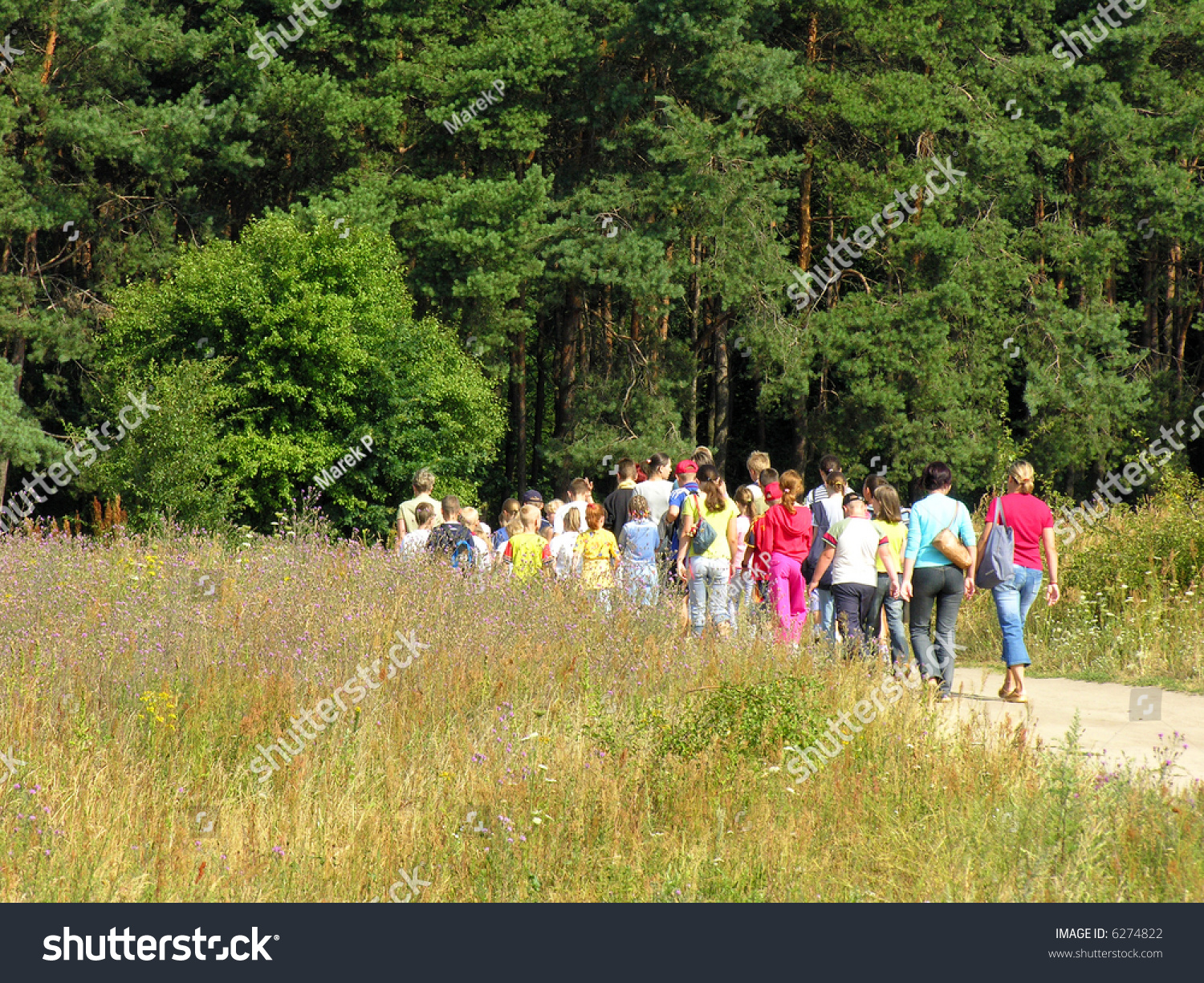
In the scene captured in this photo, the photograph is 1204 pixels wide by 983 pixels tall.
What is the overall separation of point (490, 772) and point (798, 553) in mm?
4693

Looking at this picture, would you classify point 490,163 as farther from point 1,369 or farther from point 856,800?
point 856,800

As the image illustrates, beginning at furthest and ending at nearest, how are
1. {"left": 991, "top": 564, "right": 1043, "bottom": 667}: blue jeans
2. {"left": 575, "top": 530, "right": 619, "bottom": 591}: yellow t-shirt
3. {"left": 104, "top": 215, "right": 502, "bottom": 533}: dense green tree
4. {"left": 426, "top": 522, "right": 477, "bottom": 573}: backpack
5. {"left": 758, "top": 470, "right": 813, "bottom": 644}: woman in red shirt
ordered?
{"left": 104, "top": 215, "right": 502, "bottom": 533}: dense green tree
{"left": 758, "top": 470, "right": 813, "bottom": 644}: woman in red shirt
{"left": 575, "top": 530, "right": 619, "bottom": 591}: yellow t-shirt
{"left": 426, "top": 522, "right": 477, "bottom": 573}: backpack
{"left": 991, "top": 564, "right": 1043, "bottom": 667}: blue jeans

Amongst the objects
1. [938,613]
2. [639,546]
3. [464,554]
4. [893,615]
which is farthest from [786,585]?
[464,554]

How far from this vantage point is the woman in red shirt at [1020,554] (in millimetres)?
8977

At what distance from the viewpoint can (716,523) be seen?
1020 cm

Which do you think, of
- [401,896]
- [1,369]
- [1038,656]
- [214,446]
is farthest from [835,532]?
[1,369]

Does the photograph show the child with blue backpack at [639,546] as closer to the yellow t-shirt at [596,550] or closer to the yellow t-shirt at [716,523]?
the yellow t-shirt at [596,550]

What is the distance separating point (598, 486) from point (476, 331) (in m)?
4.64

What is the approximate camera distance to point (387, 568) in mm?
9086

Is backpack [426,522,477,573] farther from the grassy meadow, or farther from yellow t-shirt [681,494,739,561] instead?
yellow t-shirt [681,494,739,561]

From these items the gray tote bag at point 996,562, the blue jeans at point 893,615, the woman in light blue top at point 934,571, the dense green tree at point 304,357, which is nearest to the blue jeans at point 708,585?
the blue jeans at point 893,615

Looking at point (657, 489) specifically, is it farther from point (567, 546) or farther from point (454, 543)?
point (454, 543)

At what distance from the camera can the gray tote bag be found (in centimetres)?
895

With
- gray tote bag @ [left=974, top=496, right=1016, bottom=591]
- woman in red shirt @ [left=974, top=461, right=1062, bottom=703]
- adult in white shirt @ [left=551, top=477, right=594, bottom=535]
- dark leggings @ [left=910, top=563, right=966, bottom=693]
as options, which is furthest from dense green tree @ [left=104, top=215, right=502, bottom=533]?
gray tote bag @ [left=974, top=496, right=1016, bottom=591]
